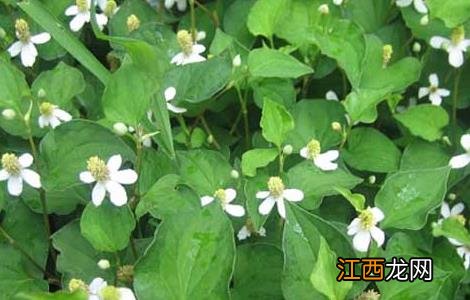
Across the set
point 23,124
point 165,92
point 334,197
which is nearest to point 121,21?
point 165,92

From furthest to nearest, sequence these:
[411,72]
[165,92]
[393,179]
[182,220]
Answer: [411,72] < [165,92] < [393,179] < [182,220]

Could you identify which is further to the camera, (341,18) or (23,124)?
(341,18)

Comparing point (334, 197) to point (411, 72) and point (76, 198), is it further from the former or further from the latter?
point (76, 198)

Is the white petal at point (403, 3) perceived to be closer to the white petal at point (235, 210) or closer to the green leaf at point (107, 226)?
the white petal at point (235, 210)

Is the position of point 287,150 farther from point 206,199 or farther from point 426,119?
point 426,119

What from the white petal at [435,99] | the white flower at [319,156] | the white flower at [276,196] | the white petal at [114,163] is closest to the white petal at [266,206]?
the white flower at [276,196]

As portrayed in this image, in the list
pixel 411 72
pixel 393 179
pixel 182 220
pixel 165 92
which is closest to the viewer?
pixel 182 220

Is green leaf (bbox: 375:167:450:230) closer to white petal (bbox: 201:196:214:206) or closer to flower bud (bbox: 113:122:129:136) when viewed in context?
white petal (bbox: 201:196:214:206)
